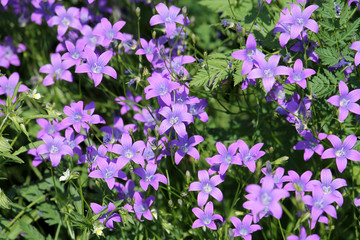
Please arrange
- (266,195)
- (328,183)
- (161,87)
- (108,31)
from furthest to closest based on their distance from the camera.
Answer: (108,31) < (161,87) < (328,183) < (266,195)

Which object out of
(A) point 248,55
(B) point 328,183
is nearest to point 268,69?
(A) point 248,55

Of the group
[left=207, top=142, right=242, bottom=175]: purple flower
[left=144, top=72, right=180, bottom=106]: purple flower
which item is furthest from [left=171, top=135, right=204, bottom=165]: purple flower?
[left=144, top=72, right=180, bottom=106]: purple flower

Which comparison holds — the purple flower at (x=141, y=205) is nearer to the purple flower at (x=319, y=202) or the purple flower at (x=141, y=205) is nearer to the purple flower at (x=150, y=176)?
the purple flower at (x=150, y=176)

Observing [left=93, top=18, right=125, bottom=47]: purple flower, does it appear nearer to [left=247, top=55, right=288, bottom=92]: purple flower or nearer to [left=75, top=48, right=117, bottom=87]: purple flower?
[left=75, top=48, right=117, bottom=87]: purple flower

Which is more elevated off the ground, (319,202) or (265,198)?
(265,198)

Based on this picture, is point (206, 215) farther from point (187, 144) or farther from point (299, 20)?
point (299, 20)

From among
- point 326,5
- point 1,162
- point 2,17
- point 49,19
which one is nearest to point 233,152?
point 326,5

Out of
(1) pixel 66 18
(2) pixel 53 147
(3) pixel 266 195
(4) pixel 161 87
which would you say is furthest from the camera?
(1) pixel 66 18
